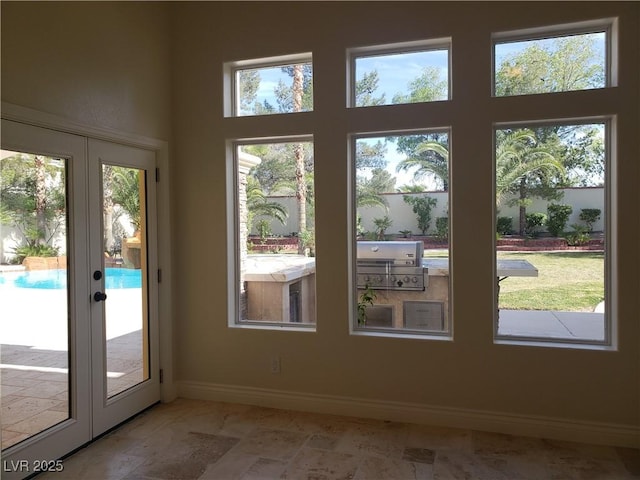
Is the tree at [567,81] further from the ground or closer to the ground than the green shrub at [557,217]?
further from the ground

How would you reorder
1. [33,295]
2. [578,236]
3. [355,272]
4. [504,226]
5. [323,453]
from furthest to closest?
1. [355,272]
2. [504,226]
3. [578,236]
4. [323,453]
5. [33,295]

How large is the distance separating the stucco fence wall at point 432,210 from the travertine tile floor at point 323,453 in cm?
142

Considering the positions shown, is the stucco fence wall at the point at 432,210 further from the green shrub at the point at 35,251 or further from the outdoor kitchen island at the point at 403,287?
the green shrub at the point at 35,251

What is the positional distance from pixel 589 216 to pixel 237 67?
284cm

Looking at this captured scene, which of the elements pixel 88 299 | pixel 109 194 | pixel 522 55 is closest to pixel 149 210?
pixel 109 194

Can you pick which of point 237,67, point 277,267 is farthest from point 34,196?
point 237,67

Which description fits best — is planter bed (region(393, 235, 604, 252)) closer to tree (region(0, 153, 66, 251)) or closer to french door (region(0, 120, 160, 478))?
french door (region(0, 120, 160, 478))

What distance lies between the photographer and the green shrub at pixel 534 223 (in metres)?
3.13

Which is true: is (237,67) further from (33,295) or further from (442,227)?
(33,295)

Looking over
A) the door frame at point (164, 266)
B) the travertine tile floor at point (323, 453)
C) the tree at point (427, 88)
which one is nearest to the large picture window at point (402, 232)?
the tree at point (427, 88)

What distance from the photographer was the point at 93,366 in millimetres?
2973

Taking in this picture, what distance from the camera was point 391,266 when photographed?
343cm

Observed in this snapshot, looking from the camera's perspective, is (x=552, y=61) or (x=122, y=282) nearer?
(x=552, y=61)

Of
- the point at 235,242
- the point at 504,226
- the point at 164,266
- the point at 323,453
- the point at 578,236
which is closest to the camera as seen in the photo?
the point at 323,453
